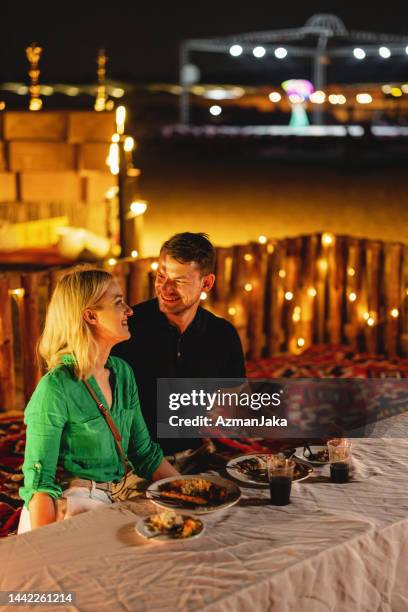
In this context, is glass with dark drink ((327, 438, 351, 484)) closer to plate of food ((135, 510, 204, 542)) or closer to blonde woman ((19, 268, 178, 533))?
plate of food ((135, 510, 204, 542))

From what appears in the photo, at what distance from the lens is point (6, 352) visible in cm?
532

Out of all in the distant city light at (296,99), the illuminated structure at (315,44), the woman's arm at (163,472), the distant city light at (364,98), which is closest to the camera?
the woman's arm at (163,472)

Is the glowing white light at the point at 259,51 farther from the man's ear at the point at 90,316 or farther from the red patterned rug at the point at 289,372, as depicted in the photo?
the man's ear at the point at 90,316

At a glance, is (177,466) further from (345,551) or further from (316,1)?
(316,1)

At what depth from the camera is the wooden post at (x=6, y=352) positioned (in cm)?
525

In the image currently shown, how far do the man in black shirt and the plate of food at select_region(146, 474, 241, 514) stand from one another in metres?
0.89

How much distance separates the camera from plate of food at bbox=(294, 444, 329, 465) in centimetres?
273

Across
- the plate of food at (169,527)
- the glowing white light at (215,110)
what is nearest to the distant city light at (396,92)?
the glowing white light at (215,110)

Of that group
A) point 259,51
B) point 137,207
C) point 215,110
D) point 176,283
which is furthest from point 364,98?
point 176,283

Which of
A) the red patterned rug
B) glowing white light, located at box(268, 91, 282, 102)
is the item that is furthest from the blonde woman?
glowing white light, located at box(268, 91, 282, 102)

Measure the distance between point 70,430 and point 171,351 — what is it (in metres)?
0.94

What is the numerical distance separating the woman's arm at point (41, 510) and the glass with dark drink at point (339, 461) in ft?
2.90

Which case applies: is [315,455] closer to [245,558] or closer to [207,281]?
[245,558]

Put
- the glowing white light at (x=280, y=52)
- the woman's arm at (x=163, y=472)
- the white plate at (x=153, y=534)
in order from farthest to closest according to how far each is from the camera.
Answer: the glowing white light at (x=280, y=52), the woman's arm at (x=163, y=472), the white plate at (x=153, y=534)
